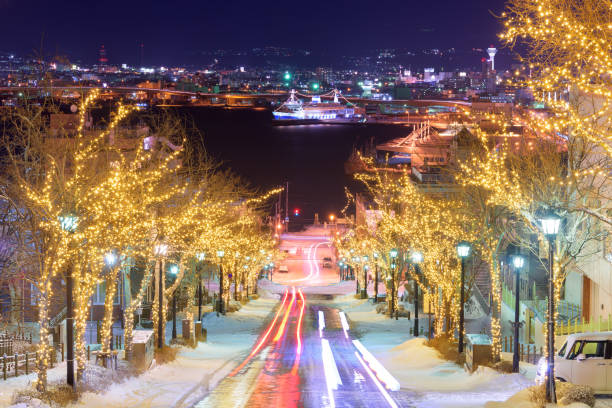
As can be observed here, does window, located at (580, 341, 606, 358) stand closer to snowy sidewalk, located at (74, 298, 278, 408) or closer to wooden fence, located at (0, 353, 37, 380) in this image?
snowy sidewalk, located at (74, 298, 278, 408)

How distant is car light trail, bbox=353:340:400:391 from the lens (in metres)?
17.8

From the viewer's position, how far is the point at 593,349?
15.4 metres

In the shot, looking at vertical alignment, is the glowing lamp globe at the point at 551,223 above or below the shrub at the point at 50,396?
above

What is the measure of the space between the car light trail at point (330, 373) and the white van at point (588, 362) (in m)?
4.70

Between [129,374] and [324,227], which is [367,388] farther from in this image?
[324,227]

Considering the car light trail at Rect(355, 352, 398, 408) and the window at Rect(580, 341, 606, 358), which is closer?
the window at Rect(580, 341, 606, 358)

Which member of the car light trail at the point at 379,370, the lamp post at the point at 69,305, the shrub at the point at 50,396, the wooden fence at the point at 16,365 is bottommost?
the car light trail at the point at 379,370

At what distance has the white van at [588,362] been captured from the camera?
15.0m

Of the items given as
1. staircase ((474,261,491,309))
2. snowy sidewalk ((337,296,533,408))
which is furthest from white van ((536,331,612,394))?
staircase ((474,261,491,309))

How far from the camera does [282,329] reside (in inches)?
1451

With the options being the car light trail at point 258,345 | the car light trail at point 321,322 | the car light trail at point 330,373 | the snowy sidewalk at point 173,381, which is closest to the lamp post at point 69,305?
the snowy sidewalk at point 173,381


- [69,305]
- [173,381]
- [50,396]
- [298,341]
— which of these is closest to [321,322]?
[298,341]

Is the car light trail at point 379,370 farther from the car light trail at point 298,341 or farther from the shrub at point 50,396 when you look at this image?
the shrub at point 50,396

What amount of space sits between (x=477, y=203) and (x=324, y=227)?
105 m
